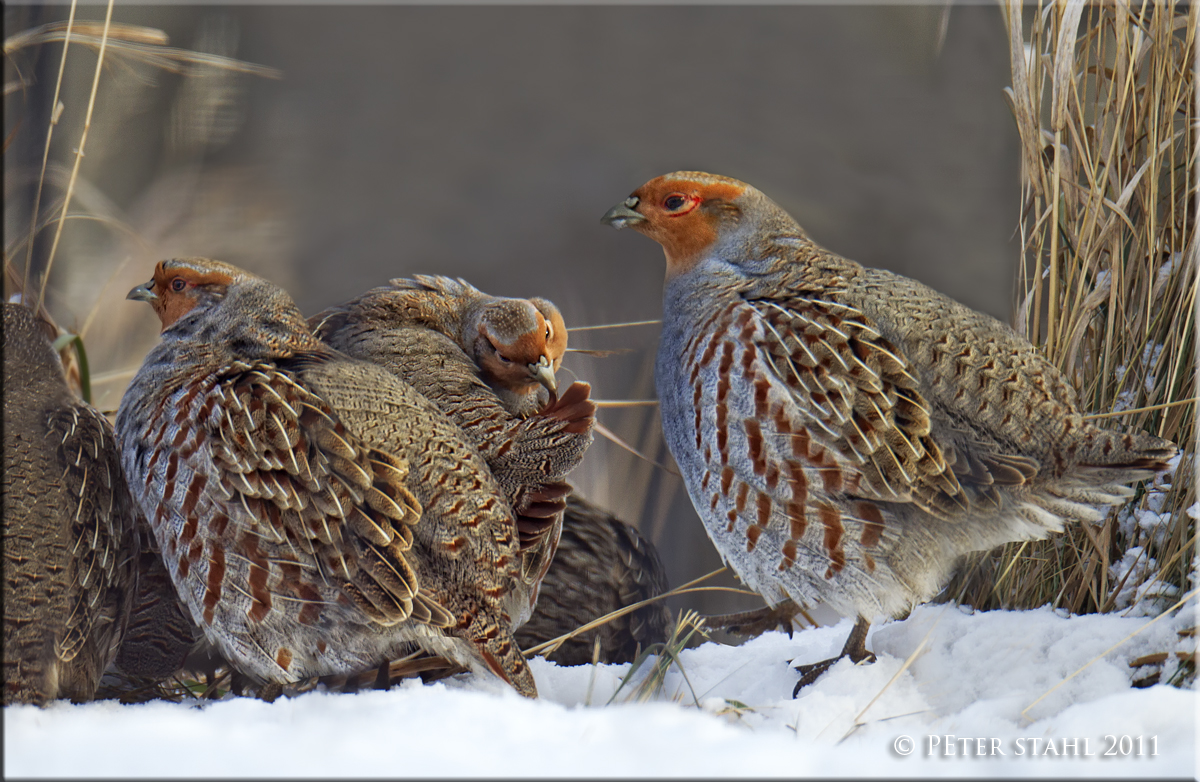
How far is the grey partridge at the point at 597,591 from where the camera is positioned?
2.02 m

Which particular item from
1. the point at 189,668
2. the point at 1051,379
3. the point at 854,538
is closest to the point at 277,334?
the point at 189,668

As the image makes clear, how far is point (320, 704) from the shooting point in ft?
4.31

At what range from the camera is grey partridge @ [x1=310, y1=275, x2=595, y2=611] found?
172 centimetres

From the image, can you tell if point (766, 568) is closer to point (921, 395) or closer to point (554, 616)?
point (921, 395)

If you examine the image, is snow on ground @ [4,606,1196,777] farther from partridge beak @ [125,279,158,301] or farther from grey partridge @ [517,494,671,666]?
partridge beak @ [125,279,158,301]

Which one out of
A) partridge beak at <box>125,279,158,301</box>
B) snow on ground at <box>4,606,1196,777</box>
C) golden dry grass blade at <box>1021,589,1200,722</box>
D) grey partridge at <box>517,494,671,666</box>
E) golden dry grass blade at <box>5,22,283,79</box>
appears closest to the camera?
snow on ground at <box>4,606,1196,777</box>

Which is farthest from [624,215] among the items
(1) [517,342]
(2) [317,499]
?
(2) [317,499]

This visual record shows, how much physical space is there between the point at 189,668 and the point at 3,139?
4.13ft

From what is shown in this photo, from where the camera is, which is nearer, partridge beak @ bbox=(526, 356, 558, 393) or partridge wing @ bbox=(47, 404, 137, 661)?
partridge wing @ bbox=(47, 404, 137, 661)

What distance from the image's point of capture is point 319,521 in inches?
59.2

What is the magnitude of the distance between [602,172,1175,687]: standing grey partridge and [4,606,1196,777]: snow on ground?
0.48ft

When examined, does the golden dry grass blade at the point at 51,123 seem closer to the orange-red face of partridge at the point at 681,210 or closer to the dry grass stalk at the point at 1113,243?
the orange-red face of partridge at the point at 681,210

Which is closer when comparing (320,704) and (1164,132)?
(320,704)

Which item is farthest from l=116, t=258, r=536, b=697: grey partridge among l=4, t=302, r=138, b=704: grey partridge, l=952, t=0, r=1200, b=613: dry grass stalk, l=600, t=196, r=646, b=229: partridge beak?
l=952, t=0, r=1200, b=613: dry grass stalk
